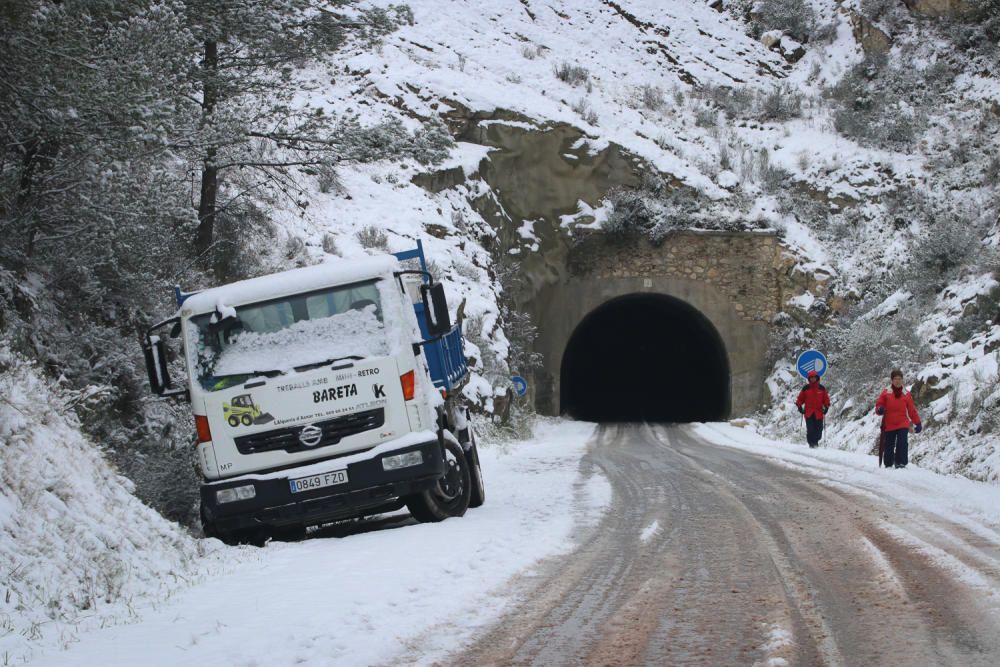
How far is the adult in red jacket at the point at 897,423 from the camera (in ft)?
43.5

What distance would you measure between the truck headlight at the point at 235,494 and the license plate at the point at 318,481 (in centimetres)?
34

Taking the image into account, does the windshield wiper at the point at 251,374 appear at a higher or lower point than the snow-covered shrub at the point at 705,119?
lower

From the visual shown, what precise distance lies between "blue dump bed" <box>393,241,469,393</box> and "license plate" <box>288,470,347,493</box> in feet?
5.92

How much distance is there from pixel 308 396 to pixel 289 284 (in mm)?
1123

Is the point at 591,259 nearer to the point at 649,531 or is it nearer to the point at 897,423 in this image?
the point at 897,423

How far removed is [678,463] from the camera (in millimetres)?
15008

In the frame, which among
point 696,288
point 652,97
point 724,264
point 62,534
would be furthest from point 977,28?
point 62,534

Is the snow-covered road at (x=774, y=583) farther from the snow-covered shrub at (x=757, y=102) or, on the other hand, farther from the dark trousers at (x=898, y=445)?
the snow-covered shrub at (x=757, y=102)

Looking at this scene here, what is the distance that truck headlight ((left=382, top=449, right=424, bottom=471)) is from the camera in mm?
8430

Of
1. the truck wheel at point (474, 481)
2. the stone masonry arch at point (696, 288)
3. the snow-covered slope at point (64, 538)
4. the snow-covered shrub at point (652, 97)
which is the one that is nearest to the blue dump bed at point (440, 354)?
the truck wheel at point (474, 481)

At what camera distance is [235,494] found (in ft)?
27.6

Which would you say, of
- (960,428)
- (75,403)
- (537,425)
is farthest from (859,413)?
(75,403)

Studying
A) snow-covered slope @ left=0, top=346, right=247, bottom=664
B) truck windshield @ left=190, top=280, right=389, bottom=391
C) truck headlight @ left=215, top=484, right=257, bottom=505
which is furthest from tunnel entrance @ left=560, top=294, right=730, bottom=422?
snow-covered slope @ left=0, top=346, right=247, bottom=664

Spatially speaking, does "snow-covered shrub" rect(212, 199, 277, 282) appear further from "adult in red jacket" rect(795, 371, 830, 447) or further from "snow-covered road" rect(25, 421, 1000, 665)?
"adult in red jacket" rect(795, 371, 830, 447)
